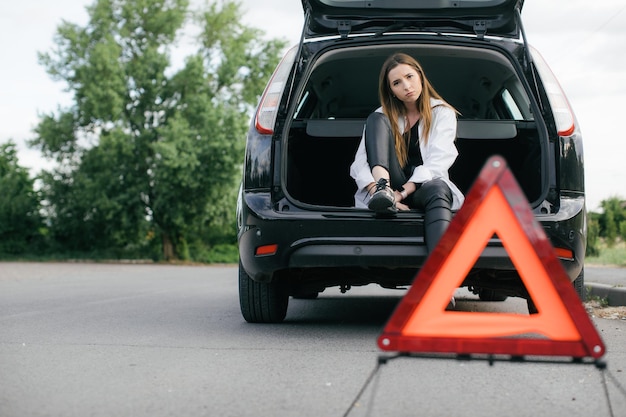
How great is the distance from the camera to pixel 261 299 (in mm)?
5254

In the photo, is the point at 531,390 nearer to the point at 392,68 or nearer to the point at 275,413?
the point at 275,413

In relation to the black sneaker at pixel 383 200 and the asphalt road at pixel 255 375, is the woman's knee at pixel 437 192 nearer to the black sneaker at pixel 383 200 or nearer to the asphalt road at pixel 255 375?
the black sneaker at pixel 383 200

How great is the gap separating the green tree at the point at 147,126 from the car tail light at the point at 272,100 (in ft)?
72.8

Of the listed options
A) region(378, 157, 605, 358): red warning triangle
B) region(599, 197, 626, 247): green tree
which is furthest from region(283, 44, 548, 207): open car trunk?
region(599, 197, 626, 247): green tree

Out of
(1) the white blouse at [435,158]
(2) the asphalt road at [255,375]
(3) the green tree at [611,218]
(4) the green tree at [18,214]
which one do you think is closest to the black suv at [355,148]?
(1) the white blouse at [435,158]

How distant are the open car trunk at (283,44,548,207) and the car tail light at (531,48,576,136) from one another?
187 millimetres

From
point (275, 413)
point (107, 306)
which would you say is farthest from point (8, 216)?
point (275, 413)

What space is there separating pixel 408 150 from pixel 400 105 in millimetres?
299

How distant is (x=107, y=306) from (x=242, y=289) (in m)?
2.29

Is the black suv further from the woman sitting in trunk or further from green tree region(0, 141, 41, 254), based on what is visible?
green tree region(0, 141, 41, 254)

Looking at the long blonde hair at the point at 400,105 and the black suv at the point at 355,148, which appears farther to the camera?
the long blonde hair at the point at 400,105

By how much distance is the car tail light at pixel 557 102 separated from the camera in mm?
4711

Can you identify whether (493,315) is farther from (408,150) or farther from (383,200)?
(408,150)

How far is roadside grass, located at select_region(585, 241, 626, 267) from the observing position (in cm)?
1777
